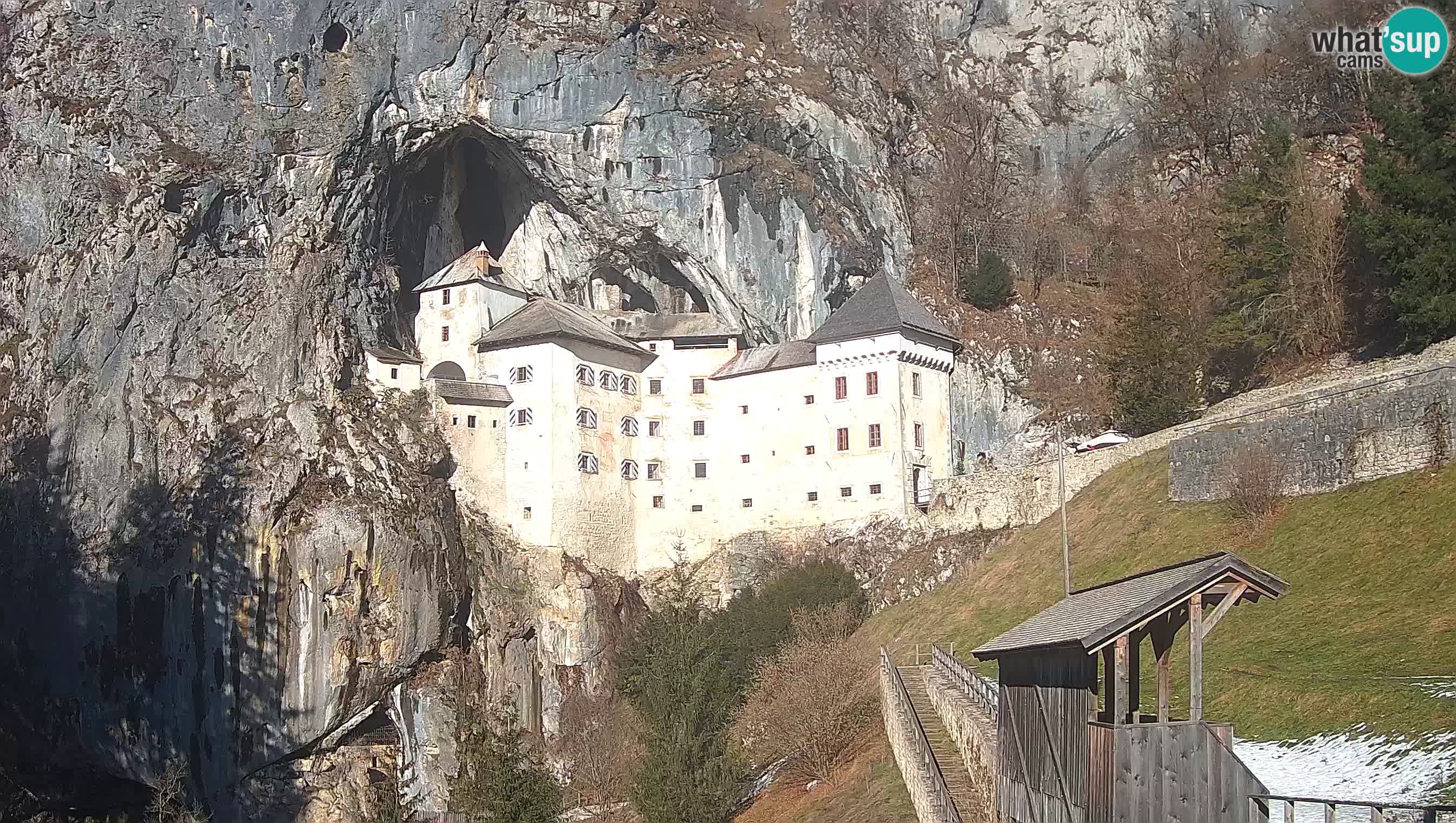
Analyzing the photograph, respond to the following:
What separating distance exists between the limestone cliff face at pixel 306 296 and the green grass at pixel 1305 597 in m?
15.3

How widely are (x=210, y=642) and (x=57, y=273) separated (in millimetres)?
16464

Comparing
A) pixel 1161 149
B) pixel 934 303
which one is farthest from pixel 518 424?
pixel 1161 149

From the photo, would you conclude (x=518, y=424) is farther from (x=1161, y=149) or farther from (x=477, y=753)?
(x=1161, y=149)

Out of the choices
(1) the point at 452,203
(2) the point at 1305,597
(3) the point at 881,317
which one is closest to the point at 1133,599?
(2) the point at 1305,597

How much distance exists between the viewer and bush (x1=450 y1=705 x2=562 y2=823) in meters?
34.8

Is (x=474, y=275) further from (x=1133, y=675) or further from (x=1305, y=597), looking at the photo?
(x=1133, y=675)

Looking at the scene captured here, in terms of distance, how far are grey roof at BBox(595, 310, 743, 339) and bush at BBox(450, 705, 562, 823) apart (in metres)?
21.0

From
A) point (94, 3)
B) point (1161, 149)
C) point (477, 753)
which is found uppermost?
point (94, 3)

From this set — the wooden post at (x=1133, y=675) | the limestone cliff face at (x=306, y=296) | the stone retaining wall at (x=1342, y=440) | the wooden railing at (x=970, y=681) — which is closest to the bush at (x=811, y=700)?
the wooden railing at (x=970, y=681)

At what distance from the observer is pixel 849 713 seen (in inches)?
1359

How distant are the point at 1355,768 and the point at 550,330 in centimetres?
3905

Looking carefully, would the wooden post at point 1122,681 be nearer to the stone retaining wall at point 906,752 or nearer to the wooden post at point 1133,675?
the wooden post at point 1133,675

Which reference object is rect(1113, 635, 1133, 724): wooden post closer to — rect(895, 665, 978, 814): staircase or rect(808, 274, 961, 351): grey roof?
rect(895, 665, 978, 814): staircase

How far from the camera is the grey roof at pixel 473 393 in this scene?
172 ft
